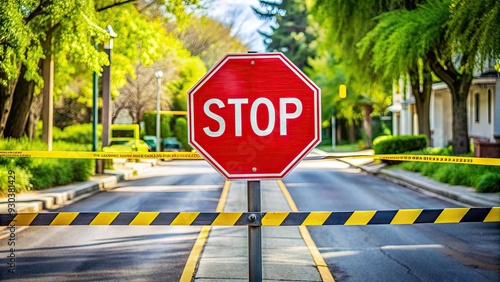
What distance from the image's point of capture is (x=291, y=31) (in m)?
72.2

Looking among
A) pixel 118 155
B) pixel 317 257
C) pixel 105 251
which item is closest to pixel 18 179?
pixel 105 251

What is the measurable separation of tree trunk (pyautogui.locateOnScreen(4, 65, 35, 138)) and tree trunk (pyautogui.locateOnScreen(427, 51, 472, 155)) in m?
12.3

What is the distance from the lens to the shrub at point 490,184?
1759 centimetres

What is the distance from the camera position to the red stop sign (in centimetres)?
486

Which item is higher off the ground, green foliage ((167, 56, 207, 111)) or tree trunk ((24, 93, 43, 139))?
green foliage ((167, 56, 207, 111))

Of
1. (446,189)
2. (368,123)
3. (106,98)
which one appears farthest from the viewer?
(368,123)

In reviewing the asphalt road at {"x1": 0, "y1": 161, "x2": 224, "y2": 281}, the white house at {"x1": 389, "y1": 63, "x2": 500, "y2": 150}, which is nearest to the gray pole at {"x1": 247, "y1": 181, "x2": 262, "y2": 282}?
Result: the asphalt road at {"x1": 0, "y1": 161, "x2": 224, "y2": 281}

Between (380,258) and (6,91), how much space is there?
41.1 ft

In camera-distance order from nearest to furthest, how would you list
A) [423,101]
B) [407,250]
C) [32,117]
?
1. [407,250]
2. [32,117]
3. [423,101]

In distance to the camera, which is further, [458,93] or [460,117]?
[460,117]

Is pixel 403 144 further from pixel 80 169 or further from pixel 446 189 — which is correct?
pixel 80 169

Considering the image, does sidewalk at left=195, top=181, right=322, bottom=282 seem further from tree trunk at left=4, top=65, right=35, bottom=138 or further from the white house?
the white house

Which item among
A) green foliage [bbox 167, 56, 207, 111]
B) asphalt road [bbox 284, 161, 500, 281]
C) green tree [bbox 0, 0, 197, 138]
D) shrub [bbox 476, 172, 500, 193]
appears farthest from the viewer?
green foliage [bbox 167, 56, 207, 111]

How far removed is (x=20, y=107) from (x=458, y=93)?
14.0 m
